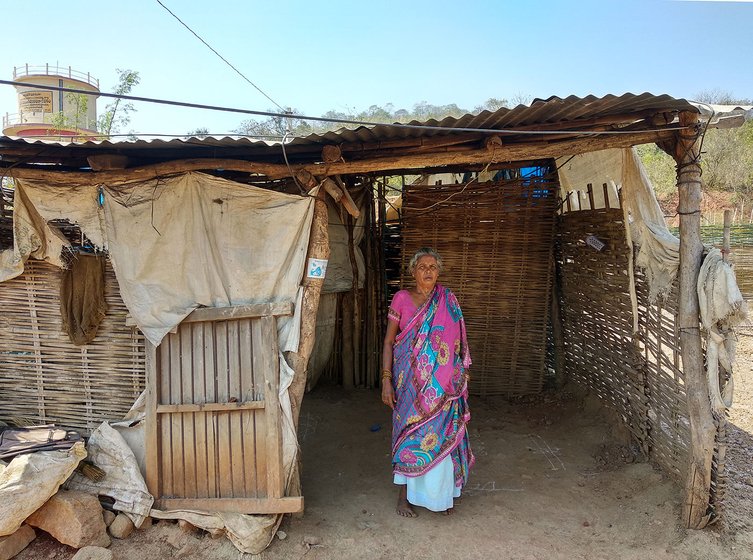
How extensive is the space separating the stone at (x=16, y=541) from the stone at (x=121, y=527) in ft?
1.48

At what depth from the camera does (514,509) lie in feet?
11.5

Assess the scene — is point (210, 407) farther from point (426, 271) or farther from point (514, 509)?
point (514, 509)

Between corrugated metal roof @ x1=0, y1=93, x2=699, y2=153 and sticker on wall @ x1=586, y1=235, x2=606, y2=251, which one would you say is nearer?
corrugated metal roof @ x1=0, y1=93, x2=699, y2=153

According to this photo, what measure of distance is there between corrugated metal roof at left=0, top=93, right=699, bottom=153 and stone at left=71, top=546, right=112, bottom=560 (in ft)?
7.71

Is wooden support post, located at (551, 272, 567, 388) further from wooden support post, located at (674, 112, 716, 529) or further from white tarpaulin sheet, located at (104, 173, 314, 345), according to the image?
white tarpaulin sheet, located at (104, 173, 314, 345)

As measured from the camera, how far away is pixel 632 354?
4.01 metres

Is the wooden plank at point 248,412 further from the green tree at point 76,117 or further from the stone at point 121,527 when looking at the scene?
the green tree at point 76,117

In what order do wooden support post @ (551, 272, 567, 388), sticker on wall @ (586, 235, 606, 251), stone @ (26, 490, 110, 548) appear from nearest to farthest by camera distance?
stone @ (26, 490, 110, 548), sticker on wall @ (586, 235, 606, 251), wooden support post @ (551, 272, 567, 388)

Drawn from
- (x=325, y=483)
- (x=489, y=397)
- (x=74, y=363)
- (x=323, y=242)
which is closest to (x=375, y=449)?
(x=325, y=483)

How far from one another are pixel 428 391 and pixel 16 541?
8.56 feet

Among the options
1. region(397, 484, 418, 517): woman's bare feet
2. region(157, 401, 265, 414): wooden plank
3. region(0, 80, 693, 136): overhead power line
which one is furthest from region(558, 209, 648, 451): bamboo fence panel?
region(157, 401, 265, 414): wooden plank

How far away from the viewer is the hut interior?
301cm

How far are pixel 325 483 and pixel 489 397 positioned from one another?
94.6 inches

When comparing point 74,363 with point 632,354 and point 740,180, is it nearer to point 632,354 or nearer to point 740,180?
point 632,354
